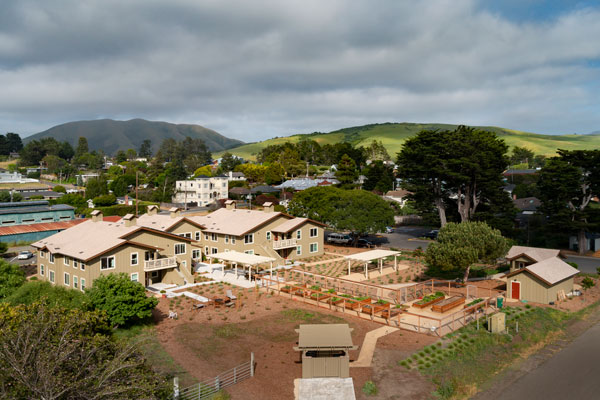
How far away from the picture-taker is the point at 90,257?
3466 cm

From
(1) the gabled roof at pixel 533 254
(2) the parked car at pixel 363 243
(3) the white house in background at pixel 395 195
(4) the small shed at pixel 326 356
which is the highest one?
(3) the white house in background at pixel 395 195

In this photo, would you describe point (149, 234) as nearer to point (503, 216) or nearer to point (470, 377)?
point (470, 377)

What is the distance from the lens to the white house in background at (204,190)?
4535 inches

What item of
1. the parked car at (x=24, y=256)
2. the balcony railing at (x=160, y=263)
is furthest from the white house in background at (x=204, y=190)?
the balcony railing at (x=160, y=263)

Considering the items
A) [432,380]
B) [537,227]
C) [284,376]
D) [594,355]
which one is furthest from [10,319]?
[537,227]

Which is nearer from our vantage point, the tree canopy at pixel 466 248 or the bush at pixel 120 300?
the bush at pixel 120 300

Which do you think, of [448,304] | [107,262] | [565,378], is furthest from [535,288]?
[107,262]

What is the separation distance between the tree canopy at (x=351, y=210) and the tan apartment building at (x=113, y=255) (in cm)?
2199

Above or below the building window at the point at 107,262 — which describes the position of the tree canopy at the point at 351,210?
above

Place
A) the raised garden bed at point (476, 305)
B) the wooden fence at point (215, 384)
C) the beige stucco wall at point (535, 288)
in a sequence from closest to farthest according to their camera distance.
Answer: the wooden fence at point (215, 384) < the raised garden bed at point (476, 305) < the beige stucco wall at point (535, 288)

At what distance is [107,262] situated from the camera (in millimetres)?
36156

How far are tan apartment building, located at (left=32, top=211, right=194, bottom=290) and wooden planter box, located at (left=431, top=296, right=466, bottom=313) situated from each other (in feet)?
73.8

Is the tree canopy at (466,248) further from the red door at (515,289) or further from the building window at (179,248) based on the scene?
the building window at (179,248)

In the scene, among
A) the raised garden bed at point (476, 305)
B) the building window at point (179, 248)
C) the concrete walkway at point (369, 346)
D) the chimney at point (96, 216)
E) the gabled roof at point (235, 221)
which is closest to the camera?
the concrete walkway at point (369, 346)
